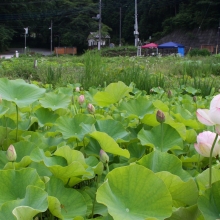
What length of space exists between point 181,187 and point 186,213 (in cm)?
4

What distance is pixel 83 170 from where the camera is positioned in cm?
41

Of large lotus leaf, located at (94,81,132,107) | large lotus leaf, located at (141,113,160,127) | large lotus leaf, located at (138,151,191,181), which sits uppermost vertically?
large lotus leaf, located at (94,81,132,107)

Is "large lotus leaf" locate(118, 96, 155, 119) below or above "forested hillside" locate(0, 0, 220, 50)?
below

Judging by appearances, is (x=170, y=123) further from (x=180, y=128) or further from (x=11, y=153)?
(x=11, y=153)

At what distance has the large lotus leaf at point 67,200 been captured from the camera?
39 centimetres

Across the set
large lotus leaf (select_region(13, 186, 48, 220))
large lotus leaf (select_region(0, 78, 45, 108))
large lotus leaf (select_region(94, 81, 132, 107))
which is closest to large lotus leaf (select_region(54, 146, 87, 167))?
large lotus leaf (select_region(13, 186, 48, 220))

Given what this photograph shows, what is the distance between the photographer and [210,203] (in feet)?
1.12

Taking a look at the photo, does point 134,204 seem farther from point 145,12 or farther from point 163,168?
point 145,12

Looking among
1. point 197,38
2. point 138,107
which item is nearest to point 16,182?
point 138,107

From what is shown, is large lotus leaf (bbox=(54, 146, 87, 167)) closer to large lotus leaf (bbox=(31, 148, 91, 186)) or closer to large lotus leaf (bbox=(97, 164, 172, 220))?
large lotus leaf (bbox=(31, 148, 91, 186))

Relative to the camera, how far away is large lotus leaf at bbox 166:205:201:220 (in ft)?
1.11

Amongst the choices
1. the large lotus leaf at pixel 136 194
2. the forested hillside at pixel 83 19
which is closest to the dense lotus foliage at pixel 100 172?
the large lotus leaf at pixel 136 194

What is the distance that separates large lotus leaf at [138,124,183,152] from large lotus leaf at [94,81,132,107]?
20 cm

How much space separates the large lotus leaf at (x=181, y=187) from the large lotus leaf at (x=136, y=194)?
0.04 metres
